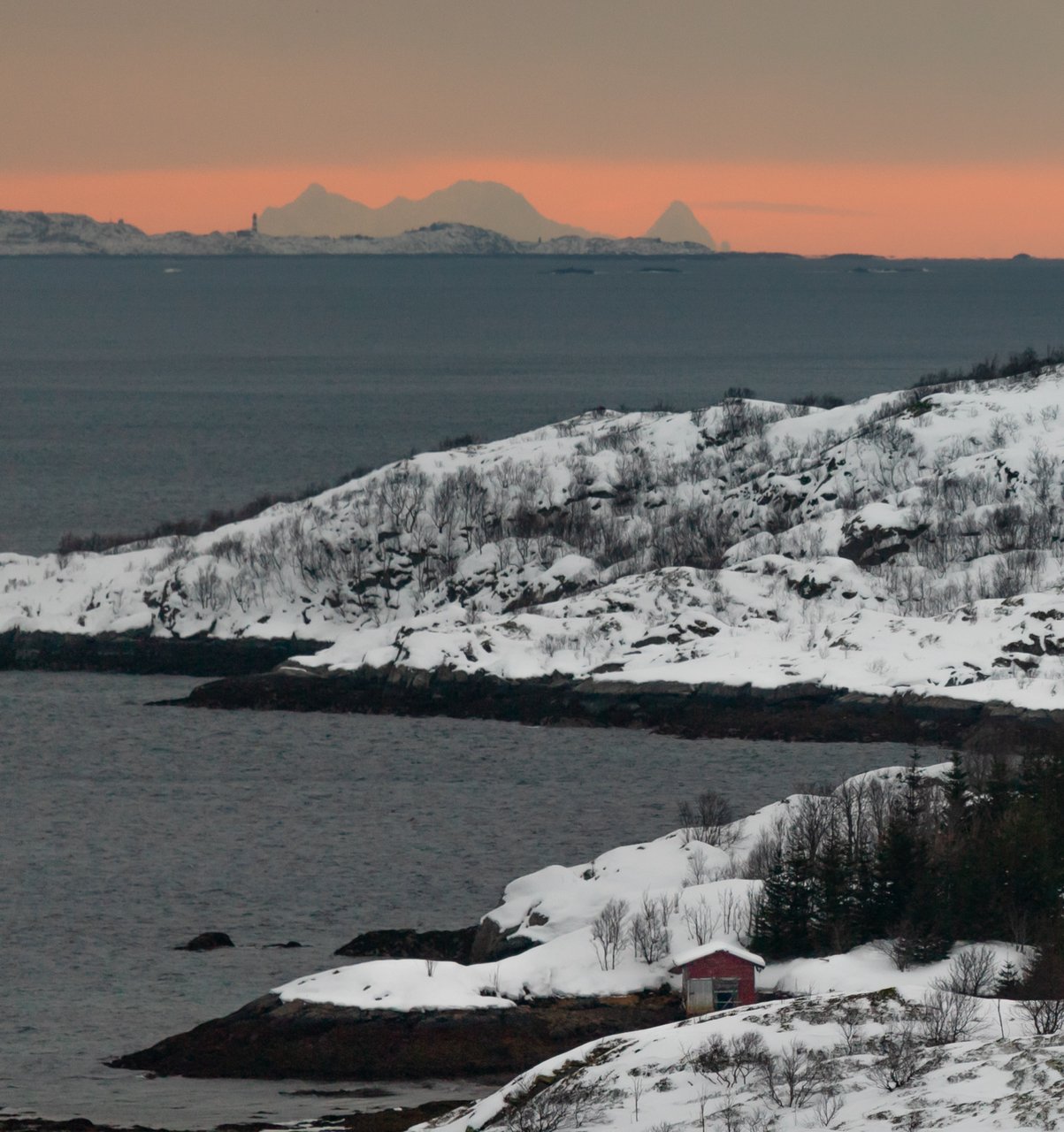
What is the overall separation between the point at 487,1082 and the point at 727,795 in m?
22.1

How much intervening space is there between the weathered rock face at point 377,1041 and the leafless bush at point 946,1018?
18.3 ft

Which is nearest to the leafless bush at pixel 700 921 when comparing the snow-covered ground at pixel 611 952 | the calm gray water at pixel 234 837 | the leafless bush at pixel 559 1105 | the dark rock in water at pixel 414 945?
the snow-covered ground at pixel 611 952

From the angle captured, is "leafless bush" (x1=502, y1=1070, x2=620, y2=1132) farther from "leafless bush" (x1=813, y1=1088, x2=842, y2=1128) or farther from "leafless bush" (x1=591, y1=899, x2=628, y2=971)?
"leafless bush" (x1=591, y1=899, x2=628, y2=971)

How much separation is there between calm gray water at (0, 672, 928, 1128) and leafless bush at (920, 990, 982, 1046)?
7.16 metres

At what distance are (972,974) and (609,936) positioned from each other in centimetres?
579

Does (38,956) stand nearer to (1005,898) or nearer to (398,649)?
(1005,898)

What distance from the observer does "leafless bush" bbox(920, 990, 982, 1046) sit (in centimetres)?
2530

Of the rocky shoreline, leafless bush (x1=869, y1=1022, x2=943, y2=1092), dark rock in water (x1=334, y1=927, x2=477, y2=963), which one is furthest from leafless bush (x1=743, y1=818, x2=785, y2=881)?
the rocky shoreline

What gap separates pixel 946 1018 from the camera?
26.0m

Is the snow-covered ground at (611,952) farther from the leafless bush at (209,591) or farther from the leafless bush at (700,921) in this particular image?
the leafless bush at (209,591)

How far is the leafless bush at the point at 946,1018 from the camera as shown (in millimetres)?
25297

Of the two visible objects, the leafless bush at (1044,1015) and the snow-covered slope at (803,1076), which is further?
the leafless bush at (1044,1015)

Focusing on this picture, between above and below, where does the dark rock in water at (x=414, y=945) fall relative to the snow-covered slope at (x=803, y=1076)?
below

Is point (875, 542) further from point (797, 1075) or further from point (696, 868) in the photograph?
point (797, 1075)
